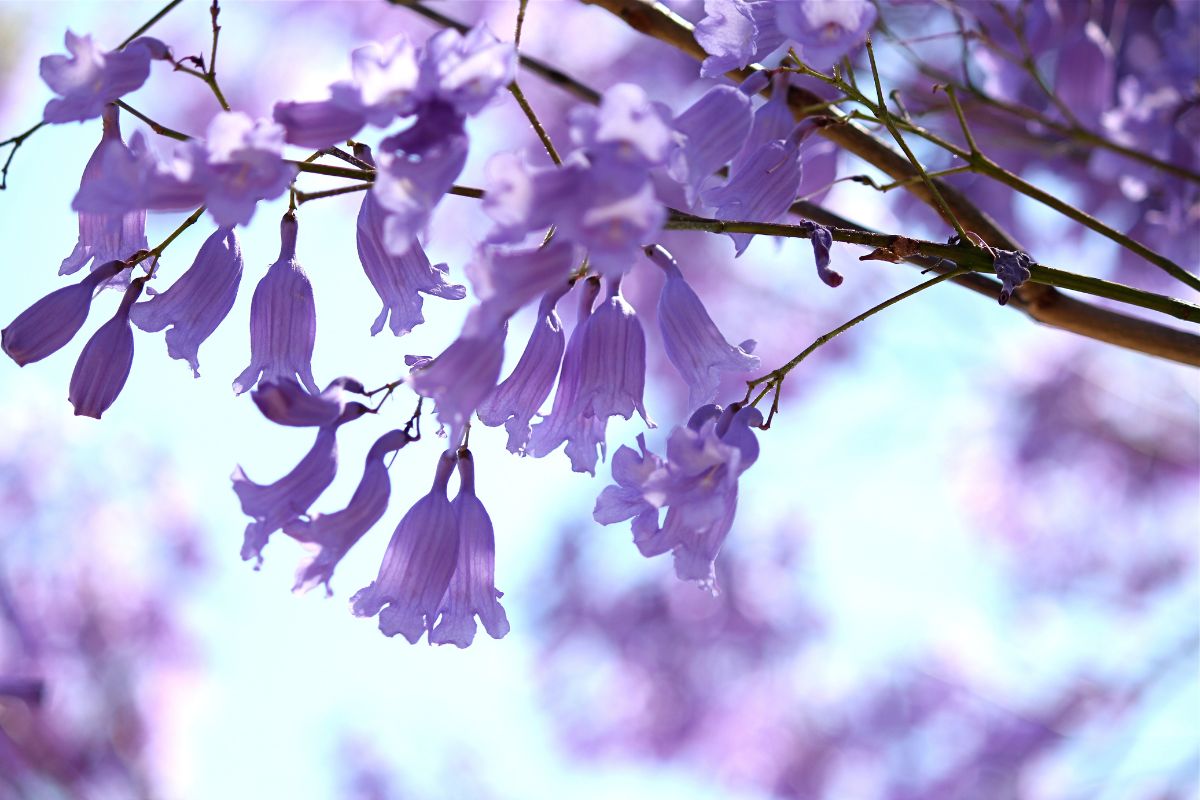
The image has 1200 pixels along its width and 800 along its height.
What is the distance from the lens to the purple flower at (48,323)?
82 cm

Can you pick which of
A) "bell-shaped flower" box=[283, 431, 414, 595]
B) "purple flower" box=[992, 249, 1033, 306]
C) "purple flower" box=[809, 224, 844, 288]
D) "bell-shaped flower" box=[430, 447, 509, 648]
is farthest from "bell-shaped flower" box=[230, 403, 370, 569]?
"purple flower" box=[992, 249, 1033, 306]

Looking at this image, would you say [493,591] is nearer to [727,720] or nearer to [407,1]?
[407,1]

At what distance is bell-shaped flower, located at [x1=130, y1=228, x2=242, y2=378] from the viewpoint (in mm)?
838

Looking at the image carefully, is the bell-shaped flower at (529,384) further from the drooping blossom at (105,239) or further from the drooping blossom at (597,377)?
the drooping blossom at (105,239)

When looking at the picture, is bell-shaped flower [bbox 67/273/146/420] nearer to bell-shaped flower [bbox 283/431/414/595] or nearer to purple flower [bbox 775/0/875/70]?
bell-shaped flower [bbox 283/431/414/595]

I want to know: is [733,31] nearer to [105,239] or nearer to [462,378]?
[462,378]

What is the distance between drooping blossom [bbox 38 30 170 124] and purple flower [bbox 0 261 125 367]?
17 centimetres

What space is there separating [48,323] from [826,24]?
0.60 m

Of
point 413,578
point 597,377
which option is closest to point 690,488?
point 597,377

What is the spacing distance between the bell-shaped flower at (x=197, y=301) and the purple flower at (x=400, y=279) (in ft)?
0.35

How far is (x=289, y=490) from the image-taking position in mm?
762

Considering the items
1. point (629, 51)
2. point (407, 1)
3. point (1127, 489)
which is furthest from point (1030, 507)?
point (407, 1)

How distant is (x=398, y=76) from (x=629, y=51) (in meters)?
3.67

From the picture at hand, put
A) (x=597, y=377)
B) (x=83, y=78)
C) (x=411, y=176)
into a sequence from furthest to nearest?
(x=597, y=377) < (x=83, y=78) < (x=411, y=176)
